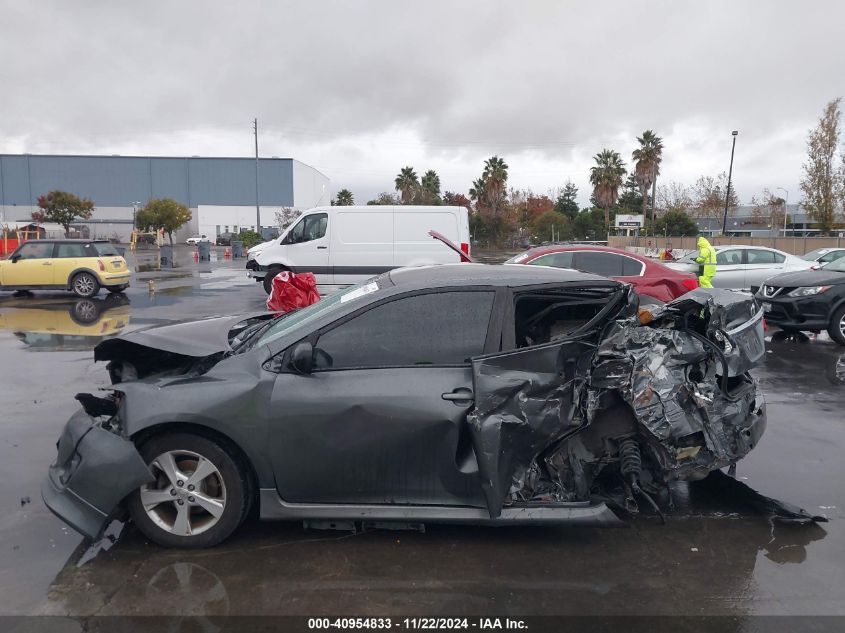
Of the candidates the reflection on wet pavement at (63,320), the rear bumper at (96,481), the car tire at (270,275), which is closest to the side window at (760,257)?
the car tire at (270,275)

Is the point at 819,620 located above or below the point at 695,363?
below

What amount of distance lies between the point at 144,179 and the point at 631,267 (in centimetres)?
8175

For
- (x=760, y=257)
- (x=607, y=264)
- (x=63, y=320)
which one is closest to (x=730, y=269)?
(x=760, y=257)

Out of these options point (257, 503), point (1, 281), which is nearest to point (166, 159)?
point (1, 281)

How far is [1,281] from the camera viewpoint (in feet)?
54.5

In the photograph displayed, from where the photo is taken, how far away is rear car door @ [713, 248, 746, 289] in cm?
1631

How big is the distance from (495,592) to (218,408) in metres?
1.82

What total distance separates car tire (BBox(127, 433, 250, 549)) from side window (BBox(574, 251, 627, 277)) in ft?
27.4

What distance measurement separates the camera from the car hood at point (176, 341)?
426 centimetres

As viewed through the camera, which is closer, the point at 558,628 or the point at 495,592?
the point at 558,628

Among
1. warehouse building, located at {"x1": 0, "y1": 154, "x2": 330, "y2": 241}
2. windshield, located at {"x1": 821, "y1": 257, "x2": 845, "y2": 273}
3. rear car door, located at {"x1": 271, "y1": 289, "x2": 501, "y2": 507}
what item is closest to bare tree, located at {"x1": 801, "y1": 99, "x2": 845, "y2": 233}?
windshield, located at {"x1": 821, "y1": 257, "x2": 845, "y2": 273}

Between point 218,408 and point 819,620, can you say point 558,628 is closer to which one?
point 819,620

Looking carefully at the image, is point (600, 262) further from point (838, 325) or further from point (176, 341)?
point (176, 341)

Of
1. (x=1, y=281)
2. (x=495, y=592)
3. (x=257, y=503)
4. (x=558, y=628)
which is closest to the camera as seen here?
(x=558, y=628)
